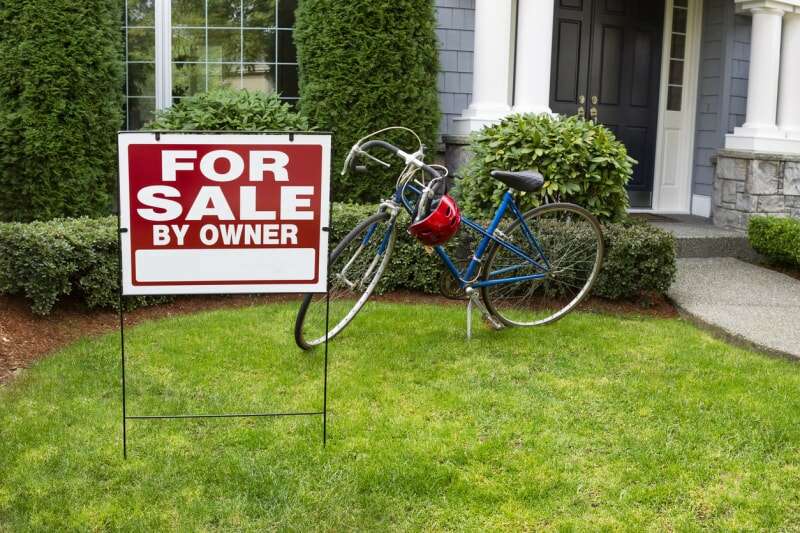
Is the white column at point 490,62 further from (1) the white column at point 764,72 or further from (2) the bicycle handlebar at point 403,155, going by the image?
(2) the bicycle handlebar at point 403,155

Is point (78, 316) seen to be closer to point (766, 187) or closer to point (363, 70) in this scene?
point (363, 70)

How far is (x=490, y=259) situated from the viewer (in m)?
5.00

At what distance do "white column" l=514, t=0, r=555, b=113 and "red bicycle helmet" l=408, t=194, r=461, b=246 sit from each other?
336 cm

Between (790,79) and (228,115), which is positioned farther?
(790,79)

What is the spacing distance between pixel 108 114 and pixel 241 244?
13.5 feet

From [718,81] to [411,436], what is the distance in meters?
7.04

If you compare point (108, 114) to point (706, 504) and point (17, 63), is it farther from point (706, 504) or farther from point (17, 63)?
point (706, 504)

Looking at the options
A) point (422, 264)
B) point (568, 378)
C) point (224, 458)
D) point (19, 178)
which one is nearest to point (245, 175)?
point (224, 458)

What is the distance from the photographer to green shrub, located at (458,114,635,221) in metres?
6.36

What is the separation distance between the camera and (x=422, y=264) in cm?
608

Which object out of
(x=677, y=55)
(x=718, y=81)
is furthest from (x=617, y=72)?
(x=718, y=81)

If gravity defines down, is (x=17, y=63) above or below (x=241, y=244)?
above

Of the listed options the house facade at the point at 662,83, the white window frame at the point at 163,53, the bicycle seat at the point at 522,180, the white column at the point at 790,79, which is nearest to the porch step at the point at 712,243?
the house facade at the point at 662,83

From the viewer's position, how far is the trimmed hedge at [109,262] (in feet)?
16.8
